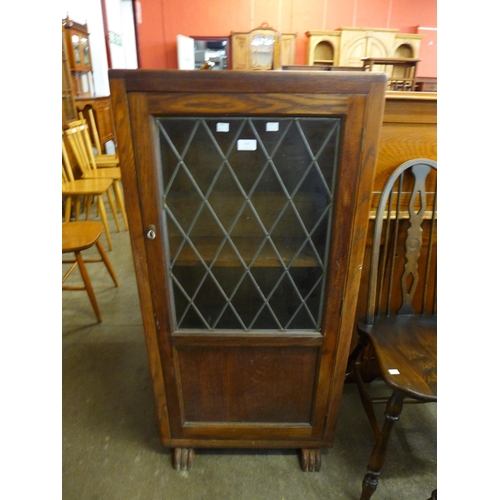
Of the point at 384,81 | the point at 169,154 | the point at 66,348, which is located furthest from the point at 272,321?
the point at 66,348

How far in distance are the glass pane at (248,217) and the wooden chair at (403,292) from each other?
27cm

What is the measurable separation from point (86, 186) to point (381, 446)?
8.29 ft

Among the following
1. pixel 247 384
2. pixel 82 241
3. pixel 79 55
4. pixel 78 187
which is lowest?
pixel 247 384

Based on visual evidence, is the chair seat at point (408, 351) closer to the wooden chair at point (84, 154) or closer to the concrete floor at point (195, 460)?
the concrete floor at point (195, 460)

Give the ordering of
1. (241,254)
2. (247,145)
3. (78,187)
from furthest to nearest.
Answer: (78,187) → (241,254) → (247,145)

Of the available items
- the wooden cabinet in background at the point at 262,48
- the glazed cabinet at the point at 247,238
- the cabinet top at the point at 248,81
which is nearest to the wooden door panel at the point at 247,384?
the glazed cabinet at the point at 247,238

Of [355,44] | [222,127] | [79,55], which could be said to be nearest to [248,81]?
[222,127]

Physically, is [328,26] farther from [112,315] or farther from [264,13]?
[112,315]

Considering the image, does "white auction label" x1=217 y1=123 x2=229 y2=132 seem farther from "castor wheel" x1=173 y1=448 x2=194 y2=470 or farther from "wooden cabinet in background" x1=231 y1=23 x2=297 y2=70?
"wooden cabinet in background" x1=231 y1=23 x2=297 y2=70

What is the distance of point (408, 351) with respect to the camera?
1104 mm

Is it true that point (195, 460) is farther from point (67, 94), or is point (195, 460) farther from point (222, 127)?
point (67, 94)

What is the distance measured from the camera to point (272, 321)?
1085mm

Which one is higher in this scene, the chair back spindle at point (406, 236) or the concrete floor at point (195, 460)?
the chair back spindle at point (406, 236)

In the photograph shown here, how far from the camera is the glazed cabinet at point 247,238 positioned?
81 centimetres
